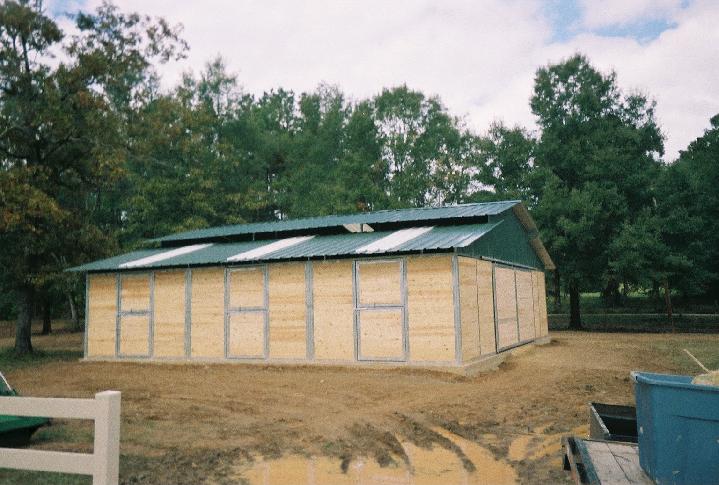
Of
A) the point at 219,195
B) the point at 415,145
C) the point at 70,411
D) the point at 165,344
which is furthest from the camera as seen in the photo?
the point at 415,145

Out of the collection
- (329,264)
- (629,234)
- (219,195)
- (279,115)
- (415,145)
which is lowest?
(329,264)

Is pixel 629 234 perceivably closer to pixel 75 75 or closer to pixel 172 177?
pixel 75 75

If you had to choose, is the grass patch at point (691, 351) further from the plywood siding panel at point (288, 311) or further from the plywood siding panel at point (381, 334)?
the plywood siding panel at point (288, 311)

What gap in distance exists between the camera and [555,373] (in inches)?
521

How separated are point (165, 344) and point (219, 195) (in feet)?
71.3

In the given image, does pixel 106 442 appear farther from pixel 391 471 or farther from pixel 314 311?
pixel 314 311

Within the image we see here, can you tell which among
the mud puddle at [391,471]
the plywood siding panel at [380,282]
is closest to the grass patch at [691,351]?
the plywood siding panel at [380,282]

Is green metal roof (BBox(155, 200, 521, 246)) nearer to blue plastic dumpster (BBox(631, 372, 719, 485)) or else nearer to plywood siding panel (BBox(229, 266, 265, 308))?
plywood siding panel (BBox(229, 266, 265, 308))

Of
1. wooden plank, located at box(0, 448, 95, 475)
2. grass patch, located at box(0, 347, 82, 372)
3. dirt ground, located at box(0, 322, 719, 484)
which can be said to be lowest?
grass patch, located at box(0, 347, 82, 372)

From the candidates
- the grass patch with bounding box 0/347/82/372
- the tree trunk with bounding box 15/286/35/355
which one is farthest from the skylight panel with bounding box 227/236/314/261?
the tree trunk with bounding box 15/286/35/355

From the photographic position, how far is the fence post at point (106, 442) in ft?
12.3

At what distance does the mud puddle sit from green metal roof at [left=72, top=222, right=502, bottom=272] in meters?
7.19

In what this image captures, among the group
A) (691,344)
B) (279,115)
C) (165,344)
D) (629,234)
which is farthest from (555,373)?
(279,115)

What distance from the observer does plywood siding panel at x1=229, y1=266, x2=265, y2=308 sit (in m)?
16.0
